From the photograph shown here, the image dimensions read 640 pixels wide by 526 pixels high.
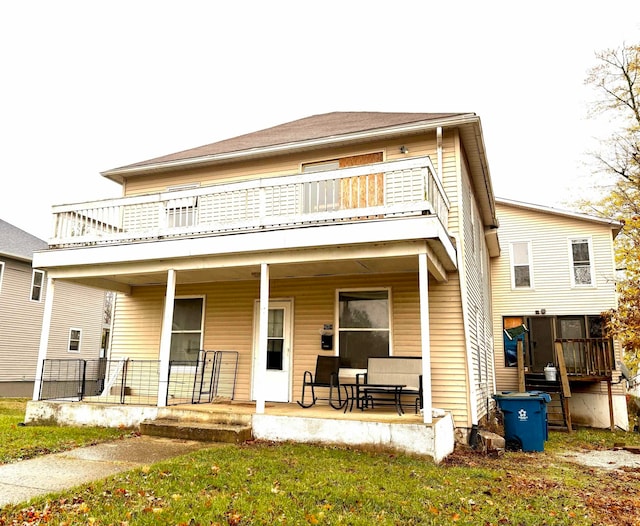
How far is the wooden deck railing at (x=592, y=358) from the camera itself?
522 inches

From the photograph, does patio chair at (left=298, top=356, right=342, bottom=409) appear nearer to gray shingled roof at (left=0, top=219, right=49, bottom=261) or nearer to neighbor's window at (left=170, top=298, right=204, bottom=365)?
neighbor's window at (left=170, top=298, right=204, bottom=365)

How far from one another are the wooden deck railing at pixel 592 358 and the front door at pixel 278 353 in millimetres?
7887

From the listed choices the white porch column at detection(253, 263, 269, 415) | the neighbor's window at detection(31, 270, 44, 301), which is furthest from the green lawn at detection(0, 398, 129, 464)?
the neighbor's window at detection(31, 270, 44, 301)

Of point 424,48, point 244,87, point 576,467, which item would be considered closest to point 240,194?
point 576,467

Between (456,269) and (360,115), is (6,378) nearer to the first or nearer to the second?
(360,115)

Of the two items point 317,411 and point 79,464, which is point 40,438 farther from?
point 317,411

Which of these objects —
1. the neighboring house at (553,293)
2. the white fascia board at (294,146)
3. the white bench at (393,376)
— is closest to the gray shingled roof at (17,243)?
the white fascia board at (294,146)

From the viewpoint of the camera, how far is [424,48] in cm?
2369

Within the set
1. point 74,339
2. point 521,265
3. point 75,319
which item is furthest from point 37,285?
point 521,265

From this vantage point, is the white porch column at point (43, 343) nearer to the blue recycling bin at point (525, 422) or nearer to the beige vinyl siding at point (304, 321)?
the beige vinyl siding at point (304, 321)

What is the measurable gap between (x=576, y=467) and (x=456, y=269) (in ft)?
12.1

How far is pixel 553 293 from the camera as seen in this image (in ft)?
54.7

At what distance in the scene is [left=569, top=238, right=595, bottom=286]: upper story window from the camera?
53.9 ft

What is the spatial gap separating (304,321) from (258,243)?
2431mm
